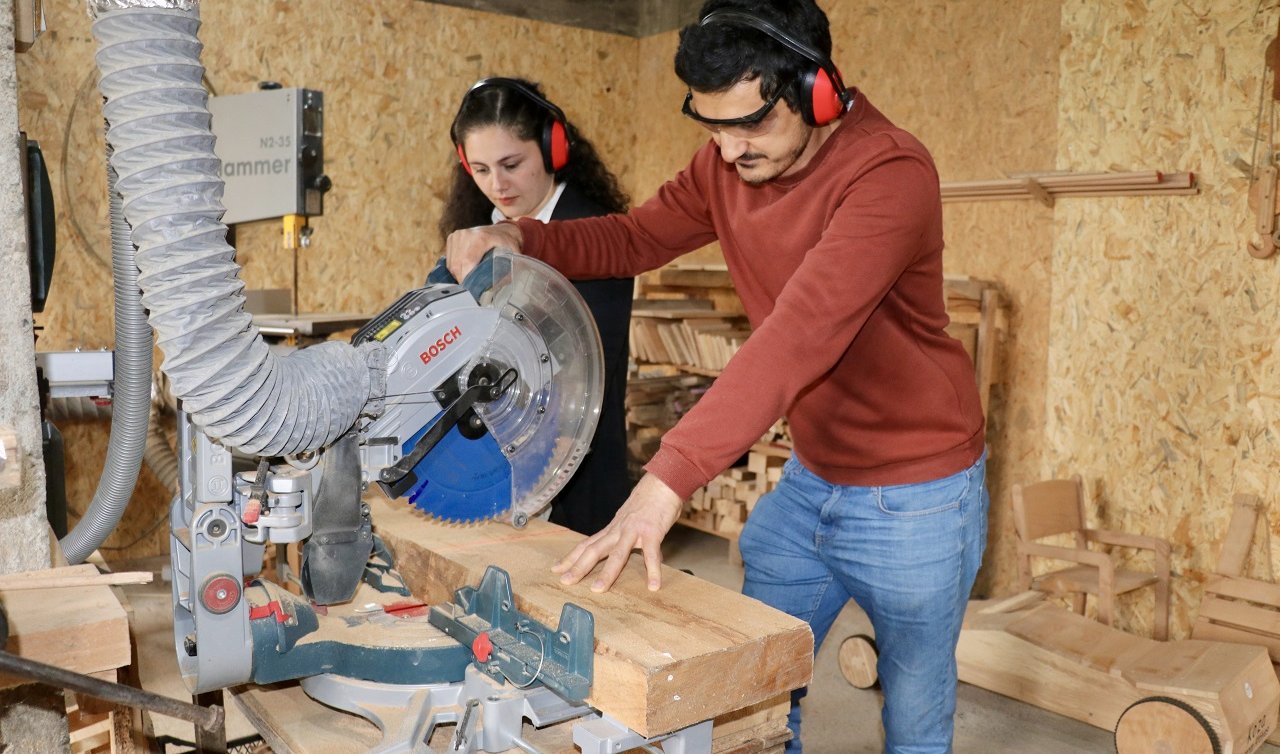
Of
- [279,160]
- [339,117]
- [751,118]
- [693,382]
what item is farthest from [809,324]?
[339,117]

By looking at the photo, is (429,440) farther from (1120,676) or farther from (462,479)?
(1120,676)

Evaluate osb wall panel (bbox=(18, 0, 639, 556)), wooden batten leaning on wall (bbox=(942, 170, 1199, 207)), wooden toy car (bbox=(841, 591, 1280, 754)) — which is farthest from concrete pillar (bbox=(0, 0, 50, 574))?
wooden batten leaning on wall (bbox=(942, 170, 1199, 207))

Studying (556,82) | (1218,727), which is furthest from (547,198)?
(556,82)

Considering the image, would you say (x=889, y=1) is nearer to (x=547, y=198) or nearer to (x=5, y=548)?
(x=547, y=198)

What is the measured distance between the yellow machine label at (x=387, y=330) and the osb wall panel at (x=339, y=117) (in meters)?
3.10

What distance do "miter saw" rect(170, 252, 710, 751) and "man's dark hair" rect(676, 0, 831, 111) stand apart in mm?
346

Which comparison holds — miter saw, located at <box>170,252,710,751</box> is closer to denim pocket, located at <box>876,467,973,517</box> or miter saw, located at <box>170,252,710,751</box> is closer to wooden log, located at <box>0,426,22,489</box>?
wooden log, located at <box>0,426,22,489</box>

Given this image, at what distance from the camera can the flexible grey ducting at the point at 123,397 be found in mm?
1187

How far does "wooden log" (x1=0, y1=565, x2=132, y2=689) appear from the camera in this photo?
3.07 feet

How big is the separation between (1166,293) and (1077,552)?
0.94 metres

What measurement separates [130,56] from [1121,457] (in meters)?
3.56

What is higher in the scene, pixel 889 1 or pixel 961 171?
pixel 889 1

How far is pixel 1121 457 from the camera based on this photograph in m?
3.68

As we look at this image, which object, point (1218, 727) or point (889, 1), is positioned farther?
point (889, 1)
